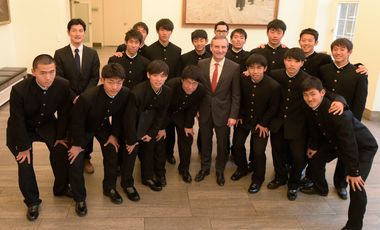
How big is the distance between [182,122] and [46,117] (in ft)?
3.84

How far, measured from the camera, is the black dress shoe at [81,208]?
270 cm

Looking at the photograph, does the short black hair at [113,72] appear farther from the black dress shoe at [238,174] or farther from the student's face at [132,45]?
the black dress shoe at [238,174]

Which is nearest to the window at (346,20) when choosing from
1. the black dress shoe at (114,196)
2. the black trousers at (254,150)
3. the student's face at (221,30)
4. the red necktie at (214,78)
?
the student's face at (221,30)

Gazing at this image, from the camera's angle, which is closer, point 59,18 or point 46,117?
point 46,117

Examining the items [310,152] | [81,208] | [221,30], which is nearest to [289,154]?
[310,152]

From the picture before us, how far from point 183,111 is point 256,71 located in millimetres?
755

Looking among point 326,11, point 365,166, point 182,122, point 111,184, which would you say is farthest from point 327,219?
point 326,11

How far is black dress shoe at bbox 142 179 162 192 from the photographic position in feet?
10.3

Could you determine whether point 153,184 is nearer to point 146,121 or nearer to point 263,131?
point 146,121

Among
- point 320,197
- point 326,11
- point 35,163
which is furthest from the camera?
point 326,11

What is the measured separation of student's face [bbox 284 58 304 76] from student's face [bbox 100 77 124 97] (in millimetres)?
1343

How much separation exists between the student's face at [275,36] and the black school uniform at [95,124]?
152 cm

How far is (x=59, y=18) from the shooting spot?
6.51 m

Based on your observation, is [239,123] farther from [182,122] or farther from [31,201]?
[31,201]
